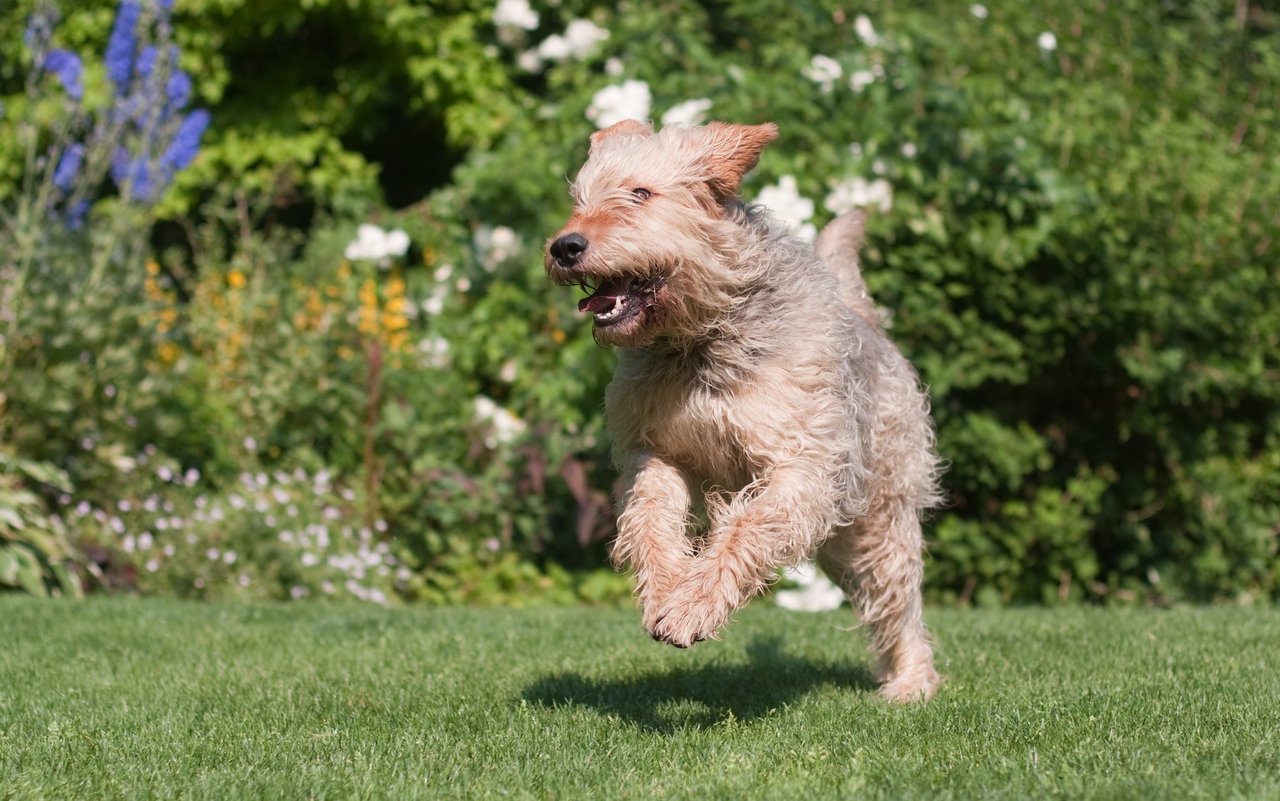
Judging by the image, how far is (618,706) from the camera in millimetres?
4199

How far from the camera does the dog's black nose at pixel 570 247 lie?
356cm

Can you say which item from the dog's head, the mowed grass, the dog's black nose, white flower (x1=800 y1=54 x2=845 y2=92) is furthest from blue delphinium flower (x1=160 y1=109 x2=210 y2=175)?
the dog's black nose

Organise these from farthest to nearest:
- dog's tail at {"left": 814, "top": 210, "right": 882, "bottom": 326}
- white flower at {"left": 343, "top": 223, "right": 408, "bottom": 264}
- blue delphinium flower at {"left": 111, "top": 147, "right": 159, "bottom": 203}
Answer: white flower at {"left": 343, "top": 223, "right": 408, "bottom": 264} → blue delphinium flower at {"left": 111, "top": 147, "right": 159, "bottom": 203} → dog's tail at {"left": 814, "top": 210, "right": 882, "bottom": 326}

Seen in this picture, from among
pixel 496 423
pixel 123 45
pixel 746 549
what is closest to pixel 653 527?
pixel 746 549

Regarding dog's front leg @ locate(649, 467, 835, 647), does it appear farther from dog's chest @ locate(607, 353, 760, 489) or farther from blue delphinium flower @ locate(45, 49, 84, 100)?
blue delphinium flower @ locate(45, 49, 84, 100)

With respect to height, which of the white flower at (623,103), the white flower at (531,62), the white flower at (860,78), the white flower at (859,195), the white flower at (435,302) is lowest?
the white flower at (435,302)

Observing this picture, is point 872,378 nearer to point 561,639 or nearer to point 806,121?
point 561,639

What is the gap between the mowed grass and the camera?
3.21 metres

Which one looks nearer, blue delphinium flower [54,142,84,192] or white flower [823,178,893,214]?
white flower [823,178,893,214]

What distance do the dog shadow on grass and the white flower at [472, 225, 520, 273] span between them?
3619 mm

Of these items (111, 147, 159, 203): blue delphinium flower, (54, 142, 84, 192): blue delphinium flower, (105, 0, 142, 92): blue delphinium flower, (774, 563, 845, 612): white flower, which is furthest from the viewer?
(105, 0, 142, 92): blue delphinium flower

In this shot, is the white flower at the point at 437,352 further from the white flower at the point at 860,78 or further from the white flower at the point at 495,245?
the white flower at the point at 860,78

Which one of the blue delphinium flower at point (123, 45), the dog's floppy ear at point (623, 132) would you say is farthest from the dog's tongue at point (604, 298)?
the blue delphinium flower at point (123, 45)

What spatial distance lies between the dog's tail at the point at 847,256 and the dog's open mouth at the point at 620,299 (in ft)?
4.12
